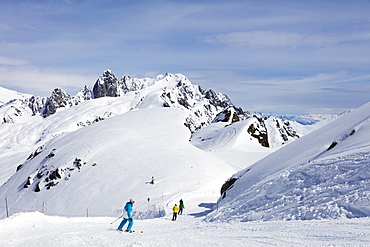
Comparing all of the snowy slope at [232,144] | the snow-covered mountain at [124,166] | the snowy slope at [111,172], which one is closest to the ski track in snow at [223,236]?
the snowy slope at [111,172]

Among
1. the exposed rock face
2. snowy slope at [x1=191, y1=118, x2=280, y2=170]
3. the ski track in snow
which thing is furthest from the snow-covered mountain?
the exposed rock face

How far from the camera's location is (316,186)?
1395 cm

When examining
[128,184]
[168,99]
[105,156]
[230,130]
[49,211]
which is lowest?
[49,211]

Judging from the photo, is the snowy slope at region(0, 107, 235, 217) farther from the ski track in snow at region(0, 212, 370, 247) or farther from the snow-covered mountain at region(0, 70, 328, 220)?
the ski track in snow at region(0, 212, 370, 247)

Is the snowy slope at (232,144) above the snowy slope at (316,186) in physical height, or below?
above

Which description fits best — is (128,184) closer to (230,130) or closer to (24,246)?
(24,246)

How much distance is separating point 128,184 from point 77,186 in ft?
24.3

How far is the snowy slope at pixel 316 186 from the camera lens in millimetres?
11898

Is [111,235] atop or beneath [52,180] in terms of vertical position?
beneath

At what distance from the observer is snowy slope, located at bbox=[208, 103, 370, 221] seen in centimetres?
1190

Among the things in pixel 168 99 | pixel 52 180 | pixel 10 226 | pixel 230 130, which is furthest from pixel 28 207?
pixel 168 99

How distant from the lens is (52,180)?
4084 cm

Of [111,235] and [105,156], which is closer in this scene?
[111,235]

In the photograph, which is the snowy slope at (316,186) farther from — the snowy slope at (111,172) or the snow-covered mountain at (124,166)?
the snow-covered mountain at (124,166)
